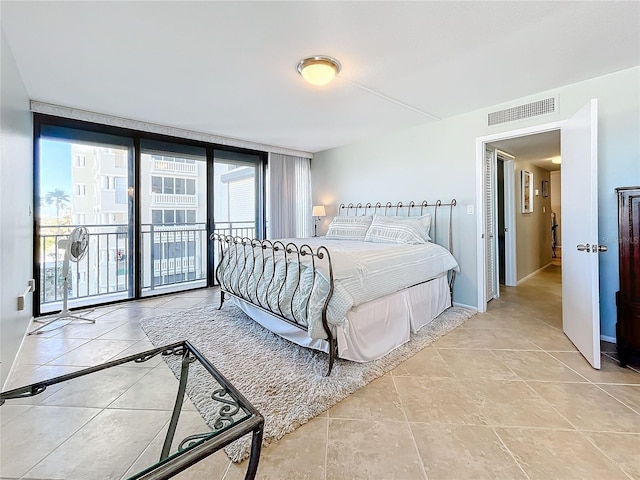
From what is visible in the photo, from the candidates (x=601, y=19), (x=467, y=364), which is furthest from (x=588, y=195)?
(x=467, y=364)

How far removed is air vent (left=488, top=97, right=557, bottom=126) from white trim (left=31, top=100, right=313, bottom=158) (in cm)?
345

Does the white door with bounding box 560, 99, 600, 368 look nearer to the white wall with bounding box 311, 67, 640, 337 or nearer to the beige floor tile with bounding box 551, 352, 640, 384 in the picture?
the beige floor tile with bounding box 551, 352, 640, 384

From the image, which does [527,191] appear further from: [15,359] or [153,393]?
[15,359]

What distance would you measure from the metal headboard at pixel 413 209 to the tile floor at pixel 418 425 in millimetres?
1816

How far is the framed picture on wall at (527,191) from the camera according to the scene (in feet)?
16.8

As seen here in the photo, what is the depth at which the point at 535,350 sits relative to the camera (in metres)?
2.44

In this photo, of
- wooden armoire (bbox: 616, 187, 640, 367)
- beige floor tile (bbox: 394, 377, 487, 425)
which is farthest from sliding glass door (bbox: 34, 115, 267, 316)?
wooden armoire (bbox: 616, 187, 640, 367)

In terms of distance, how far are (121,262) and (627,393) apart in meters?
5.80

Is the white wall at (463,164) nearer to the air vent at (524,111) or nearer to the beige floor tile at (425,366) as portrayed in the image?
the air vent at (524,111)

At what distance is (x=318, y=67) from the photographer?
91.4 inches

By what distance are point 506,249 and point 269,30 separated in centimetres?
482

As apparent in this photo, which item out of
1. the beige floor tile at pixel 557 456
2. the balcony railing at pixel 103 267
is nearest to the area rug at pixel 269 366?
the beige floor tile at pixel 557 456

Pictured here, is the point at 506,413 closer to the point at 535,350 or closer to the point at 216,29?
the point at 535,350

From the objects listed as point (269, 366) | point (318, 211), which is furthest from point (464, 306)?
point (318, 211)
